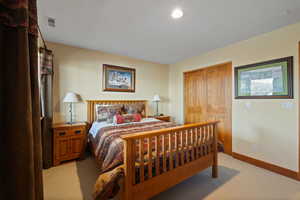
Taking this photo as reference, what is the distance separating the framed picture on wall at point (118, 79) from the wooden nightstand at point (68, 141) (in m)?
1.24

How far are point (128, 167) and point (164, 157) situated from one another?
0.46 meters

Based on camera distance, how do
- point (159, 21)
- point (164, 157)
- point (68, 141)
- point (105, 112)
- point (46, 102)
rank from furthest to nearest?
point (105, 112) < point (68, 141) < point (46, 102) < point (159, 21) < point (164, 157)

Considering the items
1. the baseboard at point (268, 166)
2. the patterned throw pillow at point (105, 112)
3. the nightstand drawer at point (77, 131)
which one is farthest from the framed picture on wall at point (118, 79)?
the baseboard at point (268, 166)

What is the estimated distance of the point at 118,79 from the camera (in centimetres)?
369

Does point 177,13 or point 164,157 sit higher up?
point 177,13

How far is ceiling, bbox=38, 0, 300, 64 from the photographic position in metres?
1.73

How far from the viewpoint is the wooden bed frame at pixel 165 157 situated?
1.36 metres

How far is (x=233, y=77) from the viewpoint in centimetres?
297

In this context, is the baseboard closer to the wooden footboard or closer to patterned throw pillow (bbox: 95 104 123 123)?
the wooden footboard

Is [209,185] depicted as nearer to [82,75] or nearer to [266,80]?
[266,80]

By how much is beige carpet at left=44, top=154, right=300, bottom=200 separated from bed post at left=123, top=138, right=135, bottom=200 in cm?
63

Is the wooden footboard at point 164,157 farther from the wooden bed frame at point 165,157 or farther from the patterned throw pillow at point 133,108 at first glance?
the patterned throw pillow at point 133,108

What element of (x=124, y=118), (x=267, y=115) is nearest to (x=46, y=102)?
(x=124, y=118)

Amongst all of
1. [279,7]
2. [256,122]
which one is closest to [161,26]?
[279,7]
